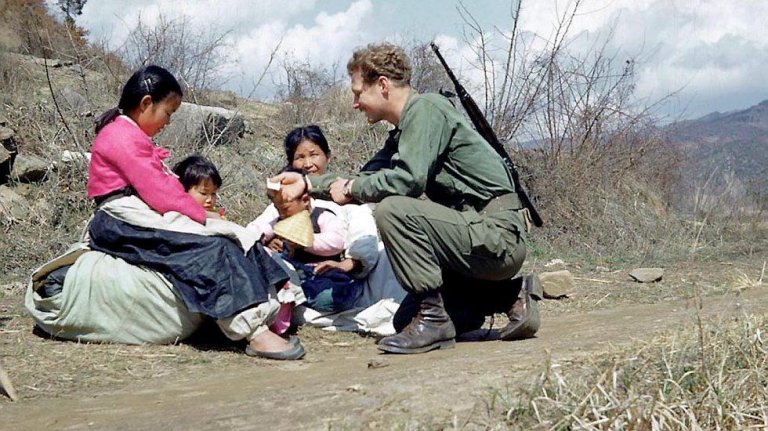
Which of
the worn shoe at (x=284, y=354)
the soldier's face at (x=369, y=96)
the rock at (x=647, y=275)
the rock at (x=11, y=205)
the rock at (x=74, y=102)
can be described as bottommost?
the rock at (x=647, y=275)

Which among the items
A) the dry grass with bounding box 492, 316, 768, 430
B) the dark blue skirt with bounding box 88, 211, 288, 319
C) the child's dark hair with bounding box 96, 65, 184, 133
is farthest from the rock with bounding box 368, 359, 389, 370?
the child's dark hair with bounding box 96, 65, 184, 133

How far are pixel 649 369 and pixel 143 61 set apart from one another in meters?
8.57

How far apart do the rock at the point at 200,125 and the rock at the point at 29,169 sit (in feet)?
4.44

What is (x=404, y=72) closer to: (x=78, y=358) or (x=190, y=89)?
(x=78, y=358)

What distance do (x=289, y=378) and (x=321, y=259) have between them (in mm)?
1346

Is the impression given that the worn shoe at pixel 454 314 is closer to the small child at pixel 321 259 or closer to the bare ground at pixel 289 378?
the bare ground at pixel 289 378

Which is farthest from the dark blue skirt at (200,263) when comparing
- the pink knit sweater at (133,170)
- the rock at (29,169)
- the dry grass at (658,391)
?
the rock at (29,169)

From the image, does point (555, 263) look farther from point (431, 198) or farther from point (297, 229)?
point (297, 229)

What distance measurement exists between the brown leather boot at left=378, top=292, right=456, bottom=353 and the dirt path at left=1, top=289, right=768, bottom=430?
96 millimetres

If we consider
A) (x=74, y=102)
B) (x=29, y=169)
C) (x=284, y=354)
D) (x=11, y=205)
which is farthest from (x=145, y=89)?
(x=74, y=102)

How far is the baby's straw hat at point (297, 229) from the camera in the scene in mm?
4660

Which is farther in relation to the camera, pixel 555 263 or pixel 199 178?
pixel 555 263

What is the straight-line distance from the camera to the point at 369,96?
14.3ft

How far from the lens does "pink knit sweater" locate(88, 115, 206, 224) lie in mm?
4242
